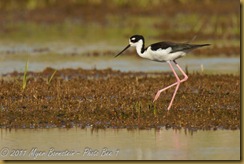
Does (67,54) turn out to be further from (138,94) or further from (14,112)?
(14,112)

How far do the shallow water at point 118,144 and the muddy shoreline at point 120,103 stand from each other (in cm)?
34

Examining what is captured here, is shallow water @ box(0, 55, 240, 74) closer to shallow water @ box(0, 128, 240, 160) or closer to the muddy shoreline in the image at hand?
the muddy shoreline

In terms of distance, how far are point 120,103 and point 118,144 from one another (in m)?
2.29

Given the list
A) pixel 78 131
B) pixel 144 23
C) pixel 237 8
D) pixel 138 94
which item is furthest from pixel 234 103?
pixel 237 8

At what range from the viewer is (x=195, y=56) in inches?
808

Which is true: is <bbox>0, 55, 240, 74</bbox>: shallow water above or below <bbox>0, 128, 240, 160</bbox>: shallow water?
above

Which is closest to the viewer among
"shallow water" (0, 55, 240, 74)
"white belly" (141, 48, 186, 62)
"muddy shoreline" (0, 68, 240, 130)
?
"muddy shoreline" (0, 68, 240, 130)

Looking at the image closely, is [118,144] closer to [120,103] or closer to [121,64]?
[120,103]

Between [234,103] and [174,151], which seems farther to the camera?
[234,103]

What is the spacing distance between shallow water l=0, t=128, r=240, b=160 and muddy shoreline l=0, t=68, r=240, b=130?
1.12 feet

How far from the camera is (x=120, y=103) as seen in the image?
41.1 feet

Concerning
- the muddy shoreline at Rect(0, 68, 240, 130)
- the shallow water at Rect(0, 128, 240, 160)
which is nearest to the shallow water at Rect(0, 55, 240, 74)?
the muddy shoreline at Rect(0, 68, 240, 130)

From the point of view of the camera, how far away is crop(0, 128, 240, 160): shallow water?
9648 mm

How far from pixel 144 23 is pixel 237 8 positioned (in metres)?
4.07
